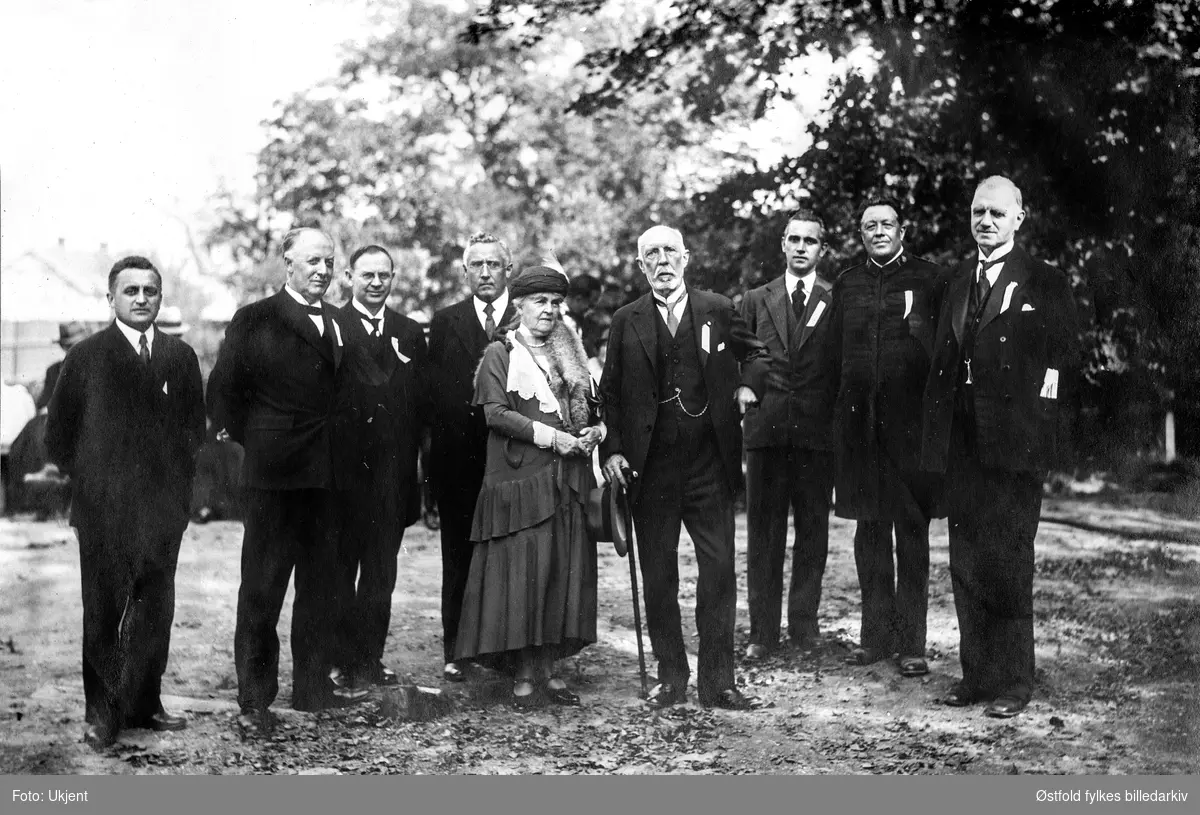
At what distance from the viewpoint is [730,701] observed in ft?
14.8


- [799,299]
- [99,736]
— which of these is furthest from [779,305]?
[99,736]

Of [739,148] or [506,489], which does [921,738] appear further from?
[739,148]

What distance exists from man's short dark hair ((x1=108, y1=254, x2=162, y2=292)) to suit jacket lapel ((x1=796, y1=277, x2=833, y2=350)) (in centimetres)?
258

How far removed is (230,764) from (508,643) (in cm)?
111

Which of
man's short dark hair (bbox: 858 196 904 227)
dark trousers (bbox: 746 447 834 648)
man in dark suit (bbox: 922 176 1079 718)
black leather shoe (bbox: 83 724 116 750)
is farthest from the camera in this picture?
dark trousers (bbox: 746 447 834 648)

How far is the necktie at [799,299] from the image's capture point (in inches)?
194

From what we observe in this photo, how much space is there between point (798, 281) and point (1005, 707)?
1.88m

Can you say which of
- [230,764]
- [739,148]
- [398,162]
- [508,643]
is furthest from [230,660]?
[739,148]

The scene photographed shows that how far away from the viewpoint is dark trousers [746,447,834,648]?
16.2 feet

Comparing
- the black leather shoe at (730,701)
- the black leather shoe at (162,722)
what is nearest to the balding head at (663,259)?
the black leather shoe at (730,701)

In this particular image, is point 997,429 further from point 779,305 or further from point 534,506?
point 534,506

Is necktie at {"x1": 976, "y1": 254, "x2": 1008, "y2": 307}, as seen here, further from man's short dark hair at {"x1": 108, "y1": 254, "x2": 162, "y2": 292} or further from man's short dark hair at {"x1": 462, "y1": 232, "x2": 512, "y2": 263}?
man's short dark hair at {"x1": 108, "y1": 254, "x2": 162, "y2": 292}

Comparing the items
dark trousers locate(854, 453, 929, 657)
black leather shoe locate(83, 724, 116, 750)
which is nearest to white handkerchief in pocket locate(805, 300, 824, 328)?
dark trousers locate(854, 453, 929, 657)

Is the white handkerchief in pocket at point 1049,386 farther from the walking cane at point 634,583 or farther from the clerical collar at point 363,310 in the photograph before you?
the clerical collar at point 363,310
